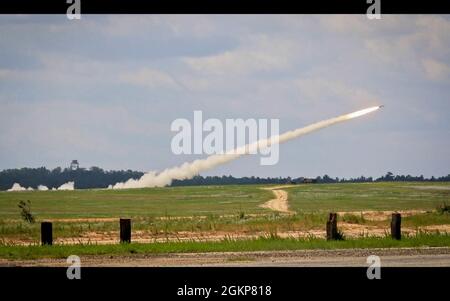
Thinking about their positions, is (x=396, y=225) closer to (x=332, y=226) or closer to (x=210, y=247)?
(x=332, y=226)

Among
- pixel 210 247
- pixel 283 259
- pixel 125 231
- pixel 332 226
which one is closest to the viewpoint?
pixel 283 259

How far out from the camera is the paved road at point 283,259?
1909cm

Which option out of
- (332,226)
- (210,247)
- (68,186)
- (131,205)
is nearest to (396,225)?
(332,226)

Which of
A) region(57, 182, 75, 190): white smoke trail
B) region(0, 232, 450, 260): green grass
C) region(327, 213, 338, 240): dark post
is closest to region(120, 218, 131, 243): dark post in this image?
region(0, 232, 450, 260): green grass

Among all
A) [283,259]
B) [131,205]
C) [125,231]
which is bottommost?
[131,205]

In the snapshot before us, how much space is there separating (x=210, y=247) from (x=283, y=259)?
440 cm

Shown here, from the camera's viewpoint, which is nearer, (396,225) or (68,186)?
(396,225)

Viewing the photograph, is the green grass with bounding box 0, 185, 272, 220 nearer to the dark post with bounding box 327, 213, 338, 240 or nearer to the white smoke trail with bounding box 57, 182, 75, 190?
the white smoke trail with bounding box 57, 182, 75, 190

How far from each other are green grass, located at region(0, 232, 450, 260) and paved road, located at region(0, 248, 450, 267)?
3.80 feet

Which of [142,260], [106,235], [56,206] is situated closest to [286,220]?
[106,235]

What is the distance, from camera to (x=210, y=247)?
2422 cm
